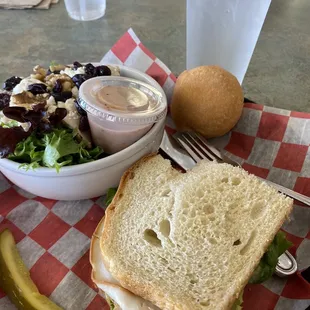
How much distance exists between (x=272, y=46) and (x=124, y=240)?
1.46 meters

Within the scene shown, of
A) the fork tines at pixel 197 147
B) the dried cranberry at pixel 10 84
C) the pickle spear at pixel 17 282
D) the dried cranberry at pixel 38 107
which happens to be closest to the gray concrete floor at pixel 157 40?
the fork tines at pixel 197 147

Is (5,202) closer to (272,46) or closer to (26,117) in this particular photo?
A: (26,117)

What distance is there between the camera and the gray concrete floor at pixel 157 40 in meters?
1.86

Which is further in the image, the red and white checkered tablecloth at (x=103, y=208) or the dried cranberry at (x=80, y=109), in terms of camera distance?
the dried cranberry at (x=80, y=109)

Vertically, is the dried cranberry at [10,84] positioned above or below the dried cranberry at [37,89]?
below

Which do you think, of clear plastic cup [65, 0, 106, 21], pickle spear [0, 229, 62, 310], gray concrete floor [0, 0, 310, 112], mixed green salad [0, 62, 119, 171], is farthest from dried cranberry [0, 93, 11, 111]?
clear plastic cup [65, 0, 106, 21]

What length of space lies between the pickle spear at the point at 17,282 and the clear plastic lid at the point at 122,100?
0.42 meters

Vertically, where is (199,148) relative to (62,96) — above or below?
below

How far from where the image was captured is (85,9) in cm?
230

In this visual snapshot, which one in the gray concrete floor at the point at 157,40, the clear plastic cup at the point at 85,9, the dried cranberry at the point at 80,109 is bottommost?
the gray concrete floor at the point at 157,40

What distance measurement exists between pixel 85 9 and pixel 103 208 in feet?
4.57

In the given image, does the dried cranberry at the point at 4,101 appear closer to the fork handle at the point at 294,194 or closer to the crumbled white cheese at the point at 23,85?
the crumbled white cheese at the point at 23,85

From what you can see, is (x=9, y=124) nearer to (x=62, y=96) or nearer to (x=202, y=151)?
(x=62, y=96)

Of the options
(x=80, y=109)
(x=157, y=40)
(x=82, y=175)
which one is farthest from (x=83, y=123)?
(x=157, y=40)
